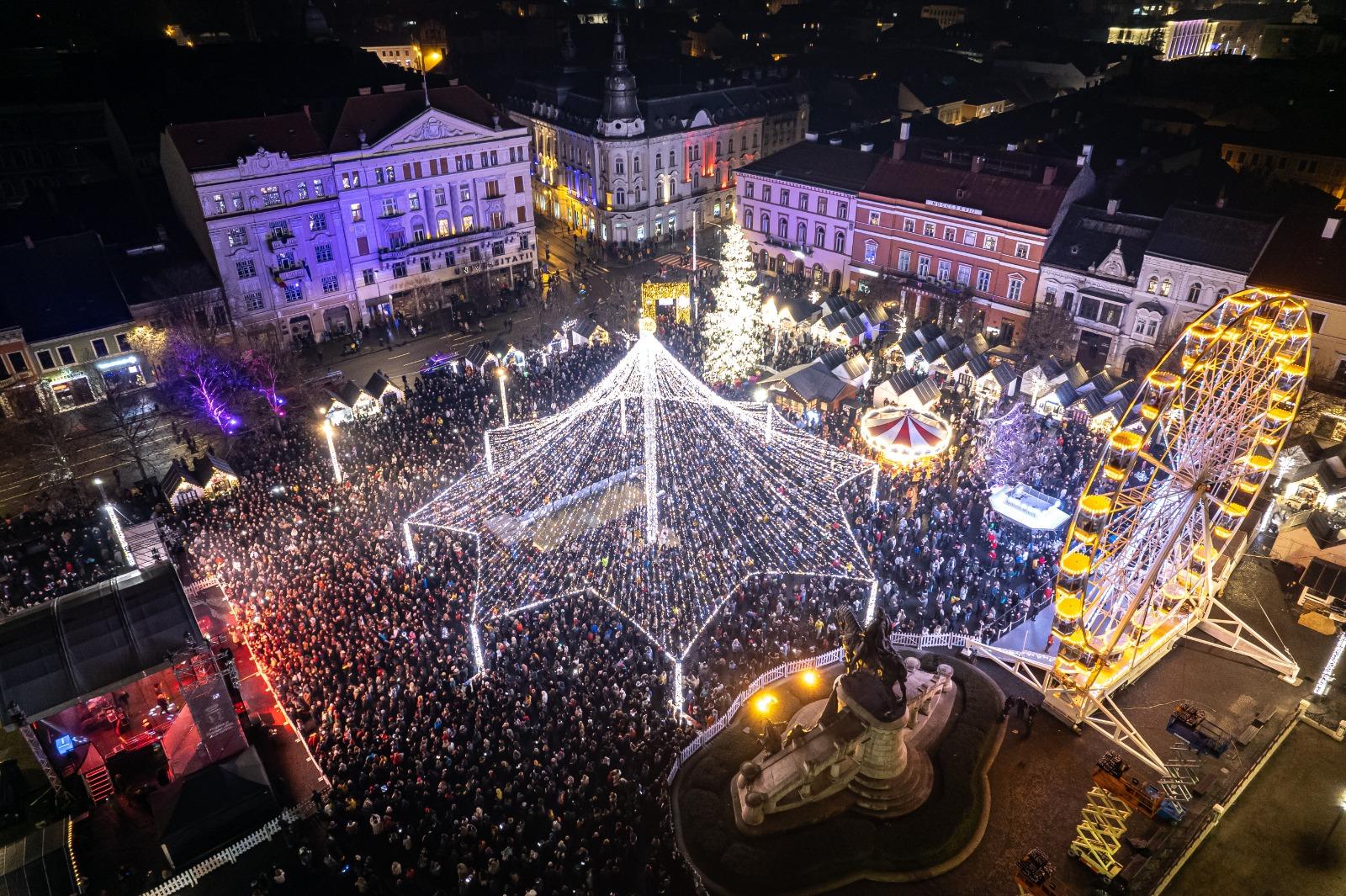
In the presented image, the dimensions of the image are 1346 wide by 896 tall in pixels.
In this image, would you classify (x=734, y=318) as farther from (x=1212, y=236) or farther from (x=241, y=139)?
(x=241, y=139)

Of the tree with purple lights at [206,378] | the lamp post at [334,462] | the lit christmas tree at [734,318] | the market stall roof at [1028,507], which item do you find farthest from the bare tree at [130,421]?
the market stall roof at [1028,507]

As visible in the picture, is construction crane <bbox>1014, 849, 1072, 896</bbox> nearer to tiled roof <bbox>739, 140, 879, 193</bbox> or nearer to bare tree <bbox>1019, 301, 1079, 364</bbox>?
bare tree <bbox>1019, 301, 1079, 364</bbox>

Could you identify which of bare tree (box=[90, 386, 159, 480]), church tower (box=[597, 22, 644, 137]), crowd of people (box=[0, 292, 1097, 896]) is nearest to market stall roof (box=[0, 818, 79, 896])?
crowd of people (box=[0, 292, 1097, 896])

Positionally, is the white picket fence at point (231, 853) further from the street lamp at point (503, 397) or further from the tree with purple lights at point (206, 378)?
the tree with purple lights at point (206, 378)

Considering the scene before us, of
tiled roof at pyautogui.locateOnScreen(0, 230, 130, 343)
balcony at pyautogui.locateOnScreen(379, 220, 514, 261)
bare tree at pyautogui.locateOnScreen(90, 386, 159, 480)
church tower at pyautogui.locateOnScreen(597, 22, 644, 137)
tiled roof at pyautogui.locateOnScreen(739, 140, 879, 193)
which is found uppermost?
church tower at pyautogui.locateOnScreen(597, 22, 644, 137)

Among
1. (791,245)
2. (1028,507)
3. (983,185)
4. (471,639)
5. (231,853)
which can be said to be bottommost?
(231,853)

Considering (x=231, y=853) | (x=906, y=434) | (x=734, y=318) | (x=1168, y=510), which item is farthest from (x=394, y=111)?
(x=1168, y=510)

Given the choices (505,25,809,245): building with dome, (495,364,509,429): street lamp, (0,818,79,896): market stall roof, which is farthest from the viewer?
(505,25,809,245): building with dome
